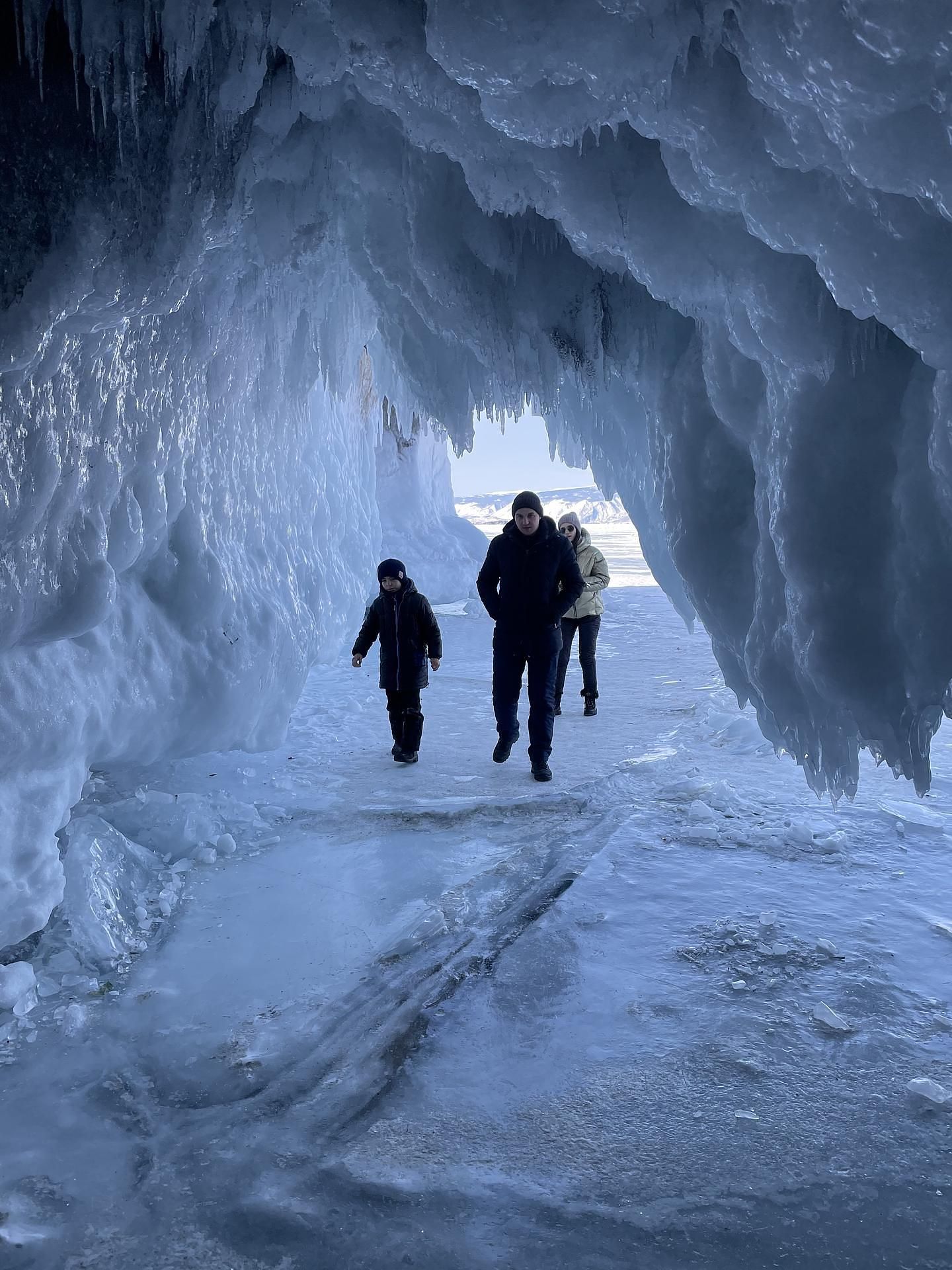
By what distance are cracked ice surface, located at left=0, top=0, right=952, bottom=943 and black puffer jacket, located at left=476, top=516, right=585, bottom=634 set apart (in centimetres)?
74

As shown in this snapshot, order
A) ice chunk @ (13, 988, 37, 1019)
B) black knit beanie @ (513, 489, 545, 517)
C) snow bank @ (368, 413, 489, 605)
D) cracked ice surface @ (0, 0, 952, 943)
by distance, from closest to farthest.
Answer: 1. cracked ice surface @ (0, 0, 952, 943)
2. ice chunk @ (13, 988, 37, 1019)
3. black knit beanie @ (513, 489, 545, 517)
4. snow bank @ (368, 413, 489, 605)

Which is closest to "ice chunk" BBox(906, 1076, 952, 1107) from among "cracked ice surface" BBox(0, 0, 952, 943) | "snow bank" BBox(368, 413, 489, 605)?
"cracked ice surface" BBox(0, 0, 952, 943)

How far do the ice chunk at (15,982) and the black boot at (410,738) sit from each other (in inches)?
111

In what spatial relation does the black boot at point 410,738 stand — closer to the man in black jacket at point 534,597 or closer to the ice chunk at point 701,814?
the man in black jacket at point 534,597

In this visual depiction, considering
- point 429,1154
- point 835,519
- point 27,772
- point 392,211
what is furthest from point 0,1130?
point 392,211

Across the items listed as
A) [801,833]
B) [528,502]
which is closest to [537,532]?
[528,502]

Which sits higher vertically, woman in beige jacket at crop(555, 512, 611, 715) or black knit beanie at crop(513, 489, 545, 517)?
black knit beanie at crop(513, 489, 545, 517)

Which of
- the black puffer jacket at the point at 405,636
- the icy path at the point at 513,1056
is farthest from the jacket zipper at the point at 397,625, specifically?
the icy path at the point at 513,1056

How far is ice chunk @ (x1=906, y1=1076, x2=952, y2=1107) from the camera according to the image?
210cm

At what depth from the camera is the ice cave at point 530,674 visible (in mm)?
1915

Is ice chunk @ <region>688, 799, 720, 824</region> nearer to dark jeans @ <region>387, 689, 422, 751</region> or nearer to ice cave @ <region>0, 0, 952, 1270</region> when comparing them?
ice cave @ <region>0, 0, 952, 1270</region>

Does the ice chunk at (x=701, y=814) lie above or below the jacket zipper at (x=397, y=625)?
below

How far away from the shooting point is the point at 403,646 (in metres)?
5.31

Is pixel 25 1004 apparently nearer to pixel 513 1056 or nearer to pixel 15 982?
pixel 15 982
